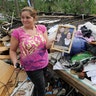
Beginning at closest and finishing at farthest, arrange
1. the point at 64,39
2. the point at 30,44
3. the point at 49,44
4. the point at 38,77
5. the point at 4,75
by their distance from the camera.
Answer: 1. the point at 30,44
2. the point at 38,77
3. the point at 49,44
4. the point at 64,39
5. the point at 4,75

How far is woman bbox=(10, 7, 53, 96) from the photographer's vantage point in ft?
8.34

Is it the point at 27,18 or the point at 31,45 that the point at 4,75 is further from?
the point at 27,18

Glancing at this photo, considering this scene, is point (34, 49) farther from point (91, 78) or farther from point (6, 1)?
point (6, 1)

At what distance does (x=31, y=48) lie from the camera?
2537 millimetres

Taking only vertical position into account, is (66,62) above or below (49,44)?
below

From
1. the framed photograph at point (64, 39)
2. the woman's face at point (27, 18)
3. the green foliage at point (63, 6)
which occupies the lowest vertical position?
the green foliage at point (63, 6)

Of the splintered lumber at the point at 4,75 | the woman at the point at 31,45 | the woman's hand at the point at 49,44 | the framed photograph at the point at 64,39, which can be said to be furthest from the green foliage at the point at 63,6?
the woman at the point at 31,45

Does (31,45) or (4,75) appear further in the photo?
(4,75)

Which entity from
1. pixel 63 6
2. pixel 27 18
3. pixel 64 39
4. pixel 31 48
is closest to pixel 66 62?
pixel 64 39

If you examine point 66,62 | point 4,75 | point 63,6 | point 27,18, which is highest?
point 27,18

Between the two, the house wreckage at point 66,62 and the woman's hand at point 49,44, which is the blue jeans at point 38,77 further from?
the house wreckage at point 66,62

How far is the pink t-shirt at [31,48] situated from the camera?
8.32 ft

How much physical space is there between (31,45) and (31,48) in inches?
1.4

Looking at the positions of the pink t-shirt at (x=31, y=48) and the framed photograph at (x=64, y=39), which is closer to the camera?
the pink t-shirt at (x=31, y=48)
